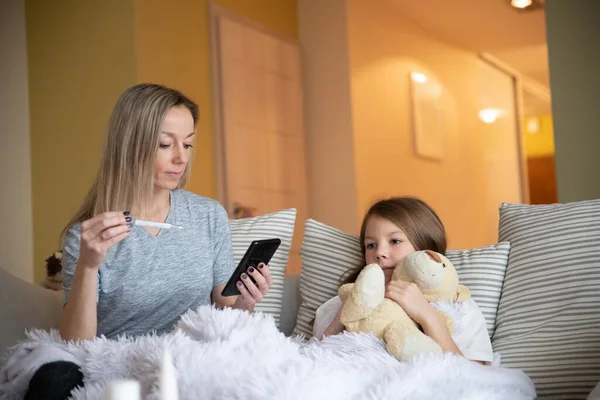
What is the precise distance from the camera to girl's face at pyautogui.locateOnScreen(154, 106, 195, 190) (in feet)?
6.61

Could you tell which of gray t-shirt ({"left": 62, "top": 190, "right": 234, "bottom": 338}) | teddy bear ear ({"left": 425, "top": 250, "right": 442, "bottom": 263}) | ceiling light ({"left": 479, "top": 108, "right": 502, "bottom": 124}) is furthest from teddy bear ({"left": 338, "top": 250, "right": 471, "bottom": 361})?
ceiling light ({"left": 479, "top": 108, "right": 502, "bottom": 124})

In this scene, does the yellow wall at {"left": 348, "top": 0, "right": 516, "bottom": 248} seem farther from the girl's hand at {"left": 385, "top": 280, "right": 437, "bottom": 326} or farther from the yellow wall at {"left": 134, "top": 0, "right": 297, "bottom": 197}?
the girl's hand at {"left": 385, "top": 280, "right": 437, "bottom": 326}

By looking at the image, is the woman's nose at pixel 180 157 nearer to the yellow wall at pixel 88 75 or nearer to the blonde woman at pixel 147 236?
the blonde woman at pixel 147 236

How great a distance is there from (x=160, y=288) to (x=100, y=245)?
1.22 feet

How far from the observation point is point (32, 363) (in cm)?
162

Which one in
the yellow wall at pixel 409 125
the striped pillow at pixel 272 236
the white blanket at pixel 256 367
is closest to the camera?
the white blanket at pixel 256 367

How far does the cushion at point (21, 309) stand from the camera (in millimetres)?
2086

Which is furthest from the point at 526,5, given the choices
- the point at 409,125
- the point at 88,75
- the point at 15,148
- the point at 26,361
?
the point at 26,361

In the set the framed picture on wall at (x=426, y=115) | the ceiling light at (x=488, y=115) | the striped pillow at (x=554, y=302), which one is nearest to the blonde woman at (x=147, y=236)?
the striped pillow at (x=554, y=302)

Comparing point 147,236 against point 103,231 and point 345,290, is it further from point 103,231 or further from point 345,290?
point 345,290

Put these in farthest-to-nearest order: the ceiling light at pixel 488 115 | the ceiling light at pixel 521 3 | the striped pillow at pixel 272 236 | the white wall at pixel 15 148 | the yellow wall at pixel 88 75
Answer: the ceiling light at pixel 488 115
the ceiling light at pixel 521 3
the white wall at pixel 15 148
the yellow wall at pixel 88 75
the striped pillow at pixel 272 236

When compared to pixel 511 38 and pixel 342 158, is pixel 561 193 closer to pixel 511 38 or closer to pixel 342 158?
pixel 342 158

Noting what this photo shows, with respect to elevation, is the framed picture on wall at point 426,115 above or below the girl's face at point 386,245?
above

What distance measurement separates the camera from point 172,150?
2.03 metres
